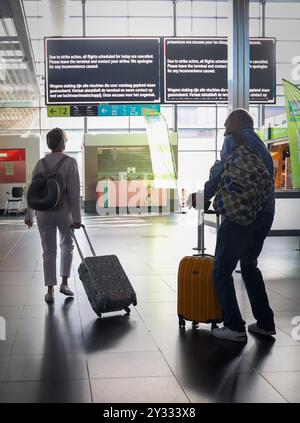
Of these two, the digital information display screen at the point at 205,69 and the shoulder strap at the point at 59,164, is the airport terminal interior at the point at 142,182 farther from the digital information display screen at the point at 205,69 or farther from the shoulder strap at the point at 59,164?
the shoulder strap at the point at 59,164

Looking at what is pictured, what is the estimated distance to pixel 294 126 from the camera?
11.0m

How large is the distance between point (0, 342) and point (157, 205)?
1915cm

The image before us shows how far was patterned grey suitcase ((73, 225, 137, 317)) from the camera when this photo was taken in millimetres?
5320

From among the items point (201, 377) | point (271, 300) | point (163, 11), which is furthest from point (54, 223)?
point (163, 11)

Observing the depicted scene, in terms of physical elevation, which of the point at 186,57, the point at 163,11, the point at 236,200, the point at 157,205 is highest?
the point at 163,11

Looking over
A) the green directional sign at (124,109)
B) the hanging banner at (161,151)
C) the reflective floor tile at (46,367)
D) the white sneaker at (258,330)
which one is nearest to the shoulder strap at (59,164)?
the reflective floor tile at (46,367)

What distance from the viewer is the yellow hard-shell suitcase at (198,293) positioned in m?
4.76

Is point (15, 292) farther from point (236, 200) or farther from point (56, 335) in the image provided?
point (236, 200)

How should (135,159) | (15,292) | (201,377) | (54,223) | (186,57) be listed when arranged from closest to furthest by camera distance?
1. (201,377)
2. (54,223)
3. (15,292)
4. (186,57)
5. (135,159)

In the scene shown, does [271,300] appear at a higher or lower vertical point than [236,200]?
lower

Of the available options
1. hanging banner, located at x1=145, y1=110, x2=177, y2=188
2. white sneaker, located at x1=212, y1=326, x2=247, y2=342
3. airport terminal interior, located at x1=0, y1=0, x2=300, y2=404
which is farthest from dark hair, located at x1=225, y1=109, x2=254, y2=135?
hanging banner, located at x1=145, y1=110, x2=177, y2=188

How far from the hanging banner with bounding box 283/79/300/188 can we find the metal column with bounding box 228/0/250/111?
9.86 ft

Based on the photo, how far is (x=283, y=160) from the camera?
54.6ft

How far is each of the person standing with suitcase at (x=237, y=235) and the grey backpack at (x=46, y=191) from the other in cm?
189
